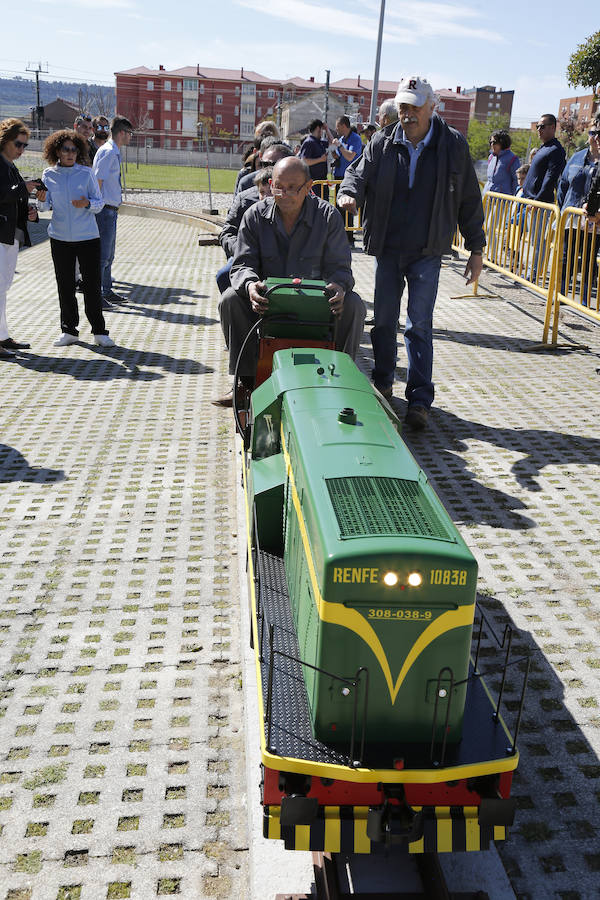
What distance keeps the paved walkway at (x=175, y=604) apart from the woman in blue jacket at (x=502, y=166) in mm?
5200

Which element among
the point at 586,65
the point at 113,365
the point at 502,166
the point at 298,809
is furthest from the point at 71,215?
the point at 586,65

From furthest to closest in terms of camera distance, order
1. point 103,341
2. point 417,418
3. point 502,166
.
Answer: point 502,166 < point 103,341 < point 417,418

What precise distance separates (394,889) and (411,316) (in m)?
4.67

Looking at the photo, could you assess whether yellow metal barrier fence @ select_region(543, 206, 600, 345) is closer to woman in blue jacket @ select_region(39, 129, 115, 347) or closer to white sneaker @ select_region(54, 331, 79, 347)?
woman in blue jacket @ select_region(39, 129, 115, 347)

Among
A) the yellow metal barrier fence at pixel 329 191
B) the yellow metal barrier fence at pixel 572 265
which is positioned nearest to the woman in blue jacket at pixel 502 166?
the yellow metal barrier fence at pixel 329 191

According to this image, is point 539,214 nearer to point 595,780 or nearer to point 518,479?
point 518,479

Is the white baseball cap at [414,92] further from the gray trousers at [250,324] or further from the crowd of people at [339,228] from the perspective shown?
the gray trousers at [250,324]

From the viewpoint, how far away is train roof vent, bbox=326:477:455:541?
257 centimetres

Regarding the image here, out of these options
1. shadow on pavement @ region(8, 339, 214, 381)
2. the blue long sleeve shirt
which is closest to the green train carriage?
shadow on pavement @ region(8, 339, 214, 381)

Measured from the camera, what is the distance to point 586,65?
41562mm

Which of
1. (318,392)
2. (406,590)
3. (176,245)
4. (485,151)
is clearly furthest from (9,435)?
(485,151)

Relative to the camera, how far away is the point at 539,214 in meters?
9.76

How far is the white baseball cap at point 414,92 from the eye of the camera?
588cm

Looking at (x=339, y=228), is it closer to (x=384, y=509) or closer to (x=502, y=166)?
(x=384, y=509)
